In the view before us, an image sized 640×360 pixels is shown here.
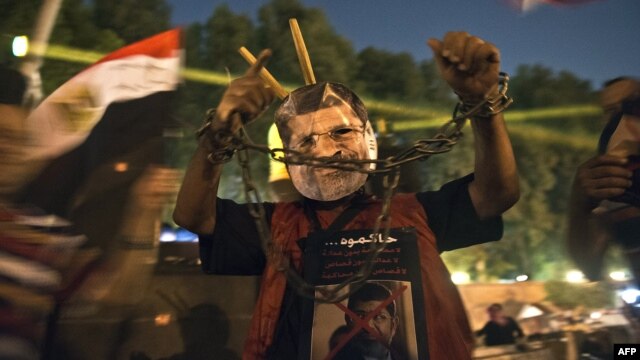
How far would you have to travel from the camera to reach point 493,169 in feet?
6.20

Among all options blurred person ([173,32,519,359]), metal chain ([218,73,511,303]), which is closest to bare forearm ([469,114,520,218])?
blurred person ([173,32,519,359])

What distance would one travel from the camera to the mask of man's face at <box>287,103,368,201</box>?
6.77ft

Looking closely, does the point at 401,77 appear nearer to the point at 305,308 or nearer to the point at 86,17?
the point at 86,17

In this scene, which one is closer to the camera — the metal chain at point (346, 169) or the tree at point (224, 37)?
the metal chain at point (346, 169)

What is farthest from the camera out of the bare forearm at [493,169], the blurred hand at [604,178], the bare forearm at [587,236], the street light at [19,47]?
the street light at [19,47]

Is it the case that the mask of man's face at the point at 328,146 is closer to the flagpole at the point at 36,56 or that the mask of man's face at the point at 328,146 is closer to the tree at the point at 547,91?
the flagpole at the point at 36,56

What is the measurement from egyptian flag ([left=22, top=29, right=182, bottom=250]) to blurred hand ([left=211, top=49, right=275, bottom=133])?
1612 millimetres

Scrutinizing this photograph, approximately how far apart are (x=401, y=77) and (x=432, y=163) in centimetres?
225

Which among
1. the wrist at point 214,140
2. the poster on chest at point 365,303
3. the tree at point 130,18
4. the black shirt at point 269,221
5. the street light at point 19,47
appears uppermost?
the tree at point 130,18

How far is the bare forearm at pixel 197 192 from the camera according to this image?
1.95 m

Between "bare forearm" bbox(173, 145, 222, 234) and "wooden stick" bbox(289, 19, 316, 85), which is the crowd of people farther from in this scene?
"wooden stick" bbox(289, 19, 316, 85)

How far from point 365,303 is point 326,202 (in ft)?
1.61

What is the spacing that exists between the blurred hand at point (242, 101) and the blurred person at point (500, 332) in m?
5.51

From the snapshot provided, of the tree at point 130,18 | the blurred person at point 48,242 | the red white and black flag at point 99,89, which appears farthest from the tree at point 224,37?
the blurred person at point 48,242
